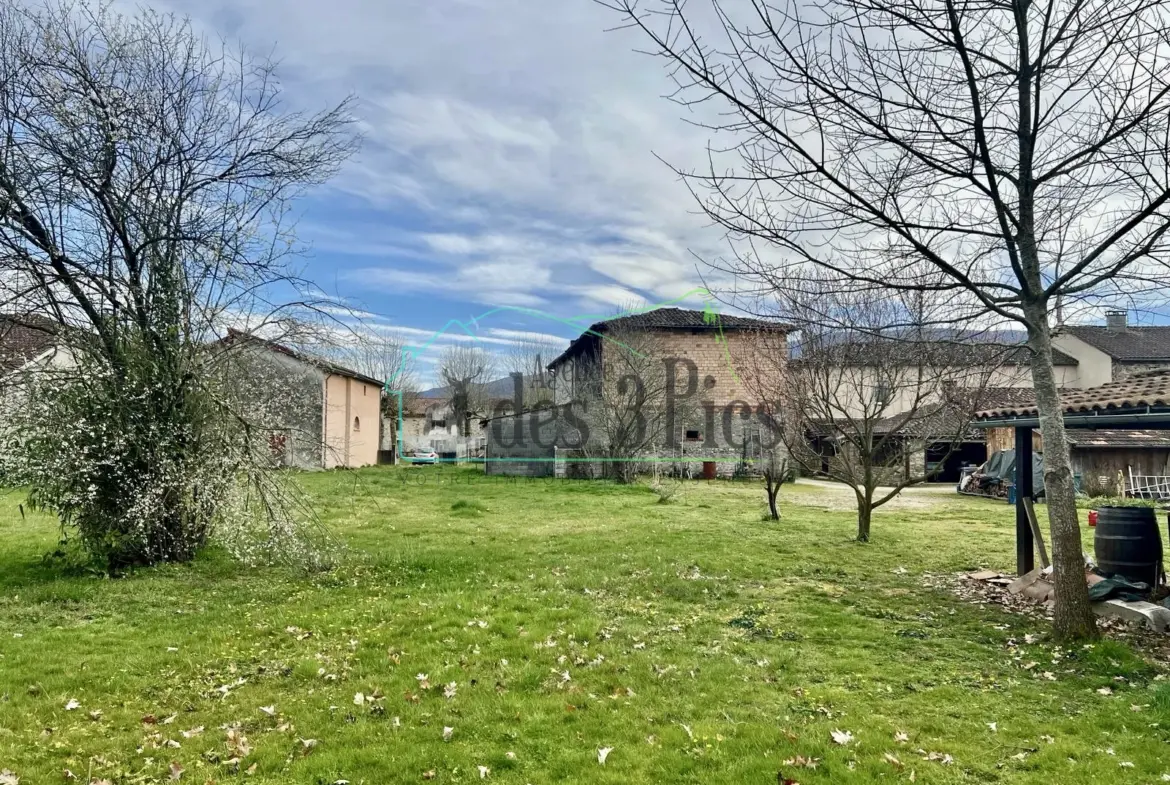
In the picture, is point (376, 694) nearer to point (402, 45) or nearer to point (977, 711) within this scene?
point (977, 711)

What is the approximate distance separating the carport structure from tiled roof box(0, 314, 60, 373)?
39.6 ft

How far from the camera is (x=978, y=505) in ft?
65.4

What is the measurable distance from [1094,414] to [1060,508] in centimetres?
211

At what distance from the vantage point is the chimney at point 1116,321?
669 centimetres

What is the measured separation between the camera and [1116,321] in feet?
30.0

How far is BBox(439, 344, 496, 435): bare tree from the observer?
161ft

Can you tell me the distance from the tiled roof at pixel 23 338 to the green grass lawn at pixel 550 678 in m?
2.63

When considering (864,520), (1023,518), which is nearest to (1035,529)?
(1023,518)

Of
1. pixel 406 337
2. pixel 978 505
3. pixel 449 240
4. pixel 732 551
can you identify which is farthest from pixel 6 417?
pixel 406 337

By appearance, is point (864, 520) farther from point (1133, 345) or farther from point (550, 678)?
point (1133, 345)

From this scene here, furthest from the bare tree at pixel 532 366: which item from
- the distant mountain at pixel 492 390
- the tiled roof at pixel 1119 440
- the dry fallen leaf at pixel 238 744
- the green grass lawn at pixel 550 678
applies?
the dry fallen leaf at pixel 238 744

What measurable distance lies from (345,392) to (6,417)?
913 inches

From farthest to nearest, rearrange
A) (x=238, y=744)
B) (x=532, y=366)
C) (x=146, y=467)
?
(x=532, y=366) → (x=146, y=467) → (x=238, y=744)

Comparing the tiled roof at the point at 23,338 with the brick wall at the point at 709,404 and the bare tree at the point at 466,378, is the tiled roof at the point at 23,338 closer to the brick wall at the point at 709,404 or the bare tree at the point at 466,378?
the brick wall at the point at 709,404
